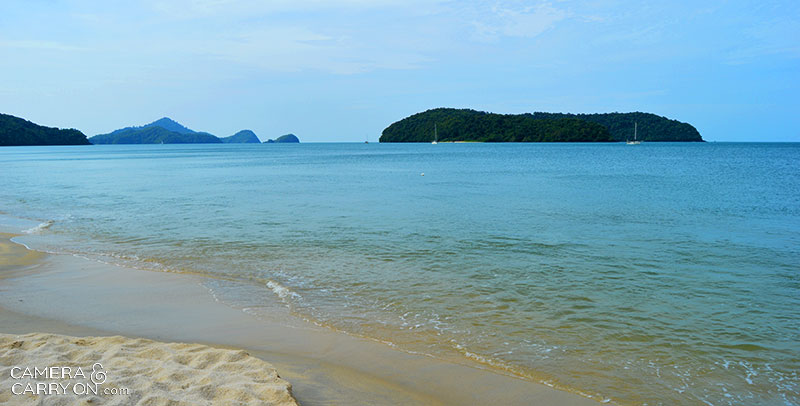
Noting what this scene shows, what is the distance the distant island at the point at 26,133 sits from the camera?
16075 centimetres

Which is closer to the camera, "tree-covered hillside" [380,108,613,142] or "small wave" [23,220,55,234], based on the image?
"small wave" [23,220,55,234]

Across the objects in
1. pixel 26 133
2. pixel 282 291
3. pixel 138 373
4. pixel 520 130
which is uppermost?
pixel 520 130

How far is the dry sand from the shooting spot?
12.7ft

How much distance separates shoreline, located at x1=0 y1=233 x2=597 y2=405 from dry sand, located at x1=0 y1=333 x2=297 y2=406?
490mm

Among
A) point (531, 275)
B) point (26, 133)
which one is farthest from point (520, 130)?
point (531, 275)

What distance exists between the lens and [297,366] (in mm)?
5305

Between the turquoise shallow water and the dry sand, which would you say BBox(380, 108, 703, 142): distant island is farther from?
the dry sand

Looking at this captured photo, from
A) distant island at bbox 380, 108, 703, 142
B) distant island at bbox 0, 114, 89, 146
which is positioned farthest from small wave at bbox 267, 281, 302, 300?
distant island at bbox 0, 114, 89, 146

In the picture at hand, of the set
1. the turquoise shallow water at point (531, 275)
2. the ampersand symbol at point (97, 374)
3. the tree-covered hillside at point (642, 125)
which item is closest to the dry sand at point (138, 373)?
the ampersand symbol at point (97, 374)

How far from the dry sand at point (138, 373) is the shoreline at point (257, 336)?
490mm

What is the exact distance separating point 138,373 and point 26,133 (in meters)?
209

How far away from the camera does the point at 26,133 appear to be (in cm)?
16888

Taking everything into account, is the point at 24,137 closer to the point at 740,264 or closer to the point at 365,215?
the point at 365,215

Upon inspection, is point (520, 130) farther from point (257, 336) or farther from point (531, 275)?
point (257, 336)
